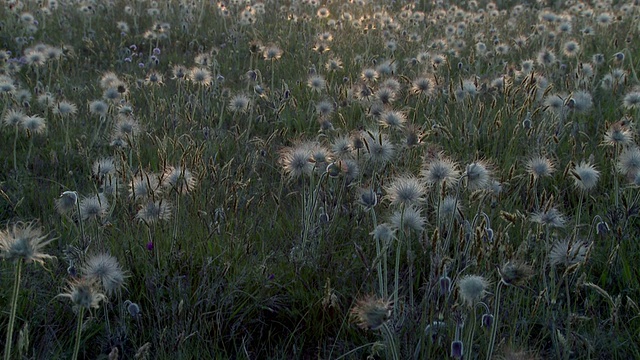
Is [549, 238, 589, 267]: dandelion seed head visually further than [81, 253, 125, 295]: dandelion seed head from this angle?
Yes

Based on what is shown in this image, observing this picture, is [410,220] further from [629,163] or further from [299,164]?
[629,163]

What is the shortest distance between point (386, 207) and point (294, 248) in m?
0.61

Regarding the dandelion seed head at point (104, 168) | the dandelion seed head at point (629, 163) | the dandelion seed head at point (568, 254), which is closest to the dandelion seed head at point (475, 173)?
the dandelion seed head at point (568, 254)

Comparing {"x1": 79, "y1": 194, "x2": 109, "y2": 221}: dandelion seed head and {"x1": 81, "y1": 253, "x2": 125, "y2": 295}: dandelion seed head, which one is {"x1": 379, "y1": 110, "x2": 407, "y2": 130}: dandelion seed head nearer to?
{"x1": 79, "y1": 194, "x2": 109, "y2": 221}: dandelion seed head

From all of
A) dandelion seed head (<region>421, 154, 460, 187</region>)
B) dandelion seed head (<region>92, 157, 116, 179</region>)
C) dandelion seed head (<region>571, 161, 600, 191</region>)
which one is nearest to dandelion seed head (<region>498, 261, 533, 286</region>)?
dandelion seed head (<region>421, 154, 460, 187</region>)

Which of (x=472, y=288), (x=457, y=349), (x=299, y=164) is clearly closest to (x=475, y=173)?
(x=472, y=288)

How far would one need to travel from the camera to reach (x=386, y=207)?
312cm

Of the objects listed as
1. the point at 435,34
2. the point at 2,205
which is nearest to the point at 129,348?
the point at 2,205

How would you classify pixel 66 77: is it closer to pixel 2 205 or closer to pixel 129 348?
pixel 2 205

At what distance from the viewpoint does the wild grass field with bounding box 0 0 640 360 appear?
211 cm

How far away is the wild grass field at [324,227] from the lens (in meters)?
2.11

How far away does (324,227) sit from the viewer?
2834 millimetres

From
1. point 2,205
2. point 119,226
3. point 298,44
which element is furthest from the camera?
point 298,44

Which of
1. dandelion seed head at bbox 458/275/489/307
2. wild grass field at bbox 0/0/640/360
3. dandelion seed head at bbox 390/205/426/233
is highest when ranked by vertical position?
dandelion seed head at bbox 458/275/489/307
